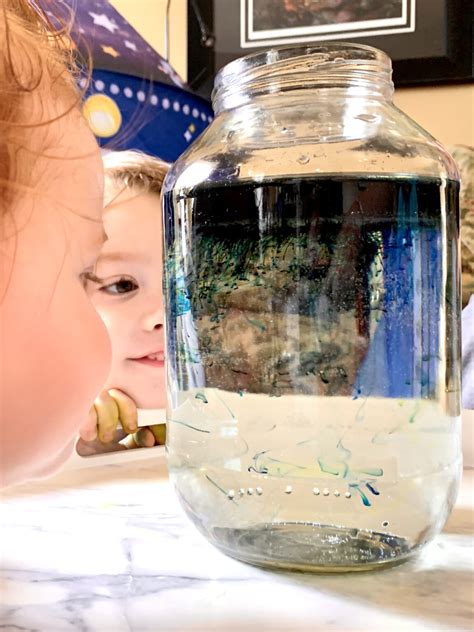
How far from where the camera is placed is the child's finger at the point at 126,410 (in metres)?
0.88

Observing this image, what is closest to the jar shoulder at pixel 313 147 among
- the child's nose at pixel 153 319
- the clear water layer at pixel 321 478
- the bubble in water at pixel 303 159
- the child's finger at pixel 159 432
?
the bubble in water at pixel 303 159

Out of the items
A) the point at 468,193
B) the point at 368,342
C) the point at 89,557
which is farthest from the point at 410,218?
the point at 468,193

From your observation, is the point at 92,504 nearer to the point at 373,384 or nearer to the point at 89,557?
the point at 89,557

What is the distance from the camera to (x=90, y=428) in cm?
86

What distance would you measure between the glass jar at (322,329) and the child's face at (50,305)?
0.78 feet

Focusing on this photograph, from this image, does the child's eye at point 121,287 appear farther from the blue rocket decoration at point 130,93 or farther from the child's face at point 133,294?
the blue rocket decoration at point 130,93

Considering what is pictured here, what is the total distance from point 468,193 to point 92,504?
2.20 feet

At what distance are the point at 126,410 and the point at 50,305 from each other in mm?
180

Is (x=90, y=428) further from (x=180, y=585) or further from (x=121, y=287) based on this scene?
(x=180, y=585)

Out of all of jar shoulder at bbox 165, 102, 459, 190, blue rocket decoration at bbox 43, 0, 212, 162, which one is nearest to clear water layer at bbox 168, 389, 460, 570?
jar shoulder at bbox 165, 102, 459, 190

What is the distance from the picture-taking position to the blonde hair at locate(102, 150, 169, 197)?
867 mm

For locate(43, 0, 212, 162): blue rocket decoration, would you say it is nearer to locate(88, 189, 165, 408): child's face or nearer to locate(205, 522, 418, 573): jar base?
locate(88, 189, 165, 408): child's face


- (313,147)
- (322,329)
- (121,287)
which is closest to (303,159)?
(313,147)

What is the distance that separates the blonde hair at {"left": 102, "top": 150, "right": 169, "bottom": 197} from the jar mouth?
0.30 meters
